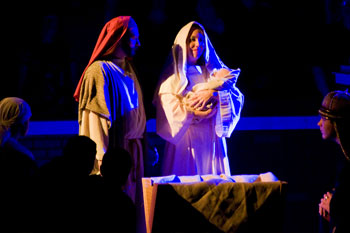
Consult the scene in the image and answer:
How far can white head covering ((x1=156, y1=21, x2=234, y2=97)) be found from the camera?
15.2 feet

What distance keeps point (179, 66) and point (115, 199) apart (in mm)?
2014

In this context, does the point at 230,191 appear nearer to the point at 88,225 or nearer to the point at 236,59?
the point at 88,225

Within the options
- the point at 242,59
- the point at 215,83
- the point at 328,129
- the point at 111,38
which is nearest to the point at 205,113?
the point at 215,83

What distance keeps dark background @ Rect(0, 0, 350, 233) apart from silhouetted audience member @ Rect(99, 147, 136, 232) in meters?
2.34

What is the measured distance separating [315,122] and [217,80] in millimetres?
1996

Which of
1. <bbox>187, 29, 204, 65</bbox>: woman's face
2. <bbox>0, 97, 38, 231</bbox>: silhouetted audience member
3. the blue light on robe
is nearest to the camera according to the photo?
<bbox>0, 97, 38, 231</bbox>: silhouetted audience member

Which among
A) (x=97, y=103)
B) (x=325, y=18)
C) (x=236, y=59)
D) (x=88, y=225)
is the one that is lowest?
(x=88, y=225)

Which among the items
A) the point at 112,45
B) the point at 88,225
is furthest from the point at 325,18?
the point at 88,225

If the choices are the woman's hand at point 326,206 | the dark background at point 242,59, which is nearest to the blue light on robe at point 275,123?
the dark background at point 242,59

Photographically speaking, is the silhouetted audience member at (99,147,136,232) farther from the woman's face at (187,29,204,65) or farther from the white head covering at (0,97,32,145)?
the woman's face at (187,29,204,65)

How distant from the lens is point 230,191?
3.61m

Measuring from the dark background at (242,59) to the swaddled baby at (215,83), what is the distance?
0.89 metres

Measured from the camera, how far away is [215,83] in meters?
4.57

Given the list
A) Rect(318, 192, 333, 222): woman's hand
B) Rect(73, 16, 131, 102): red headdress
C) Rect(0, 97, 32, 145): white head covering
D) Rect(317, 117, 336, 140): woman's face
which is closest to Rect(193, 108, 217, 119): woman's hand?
Rect(73, 16, 131, 102): red headdress
